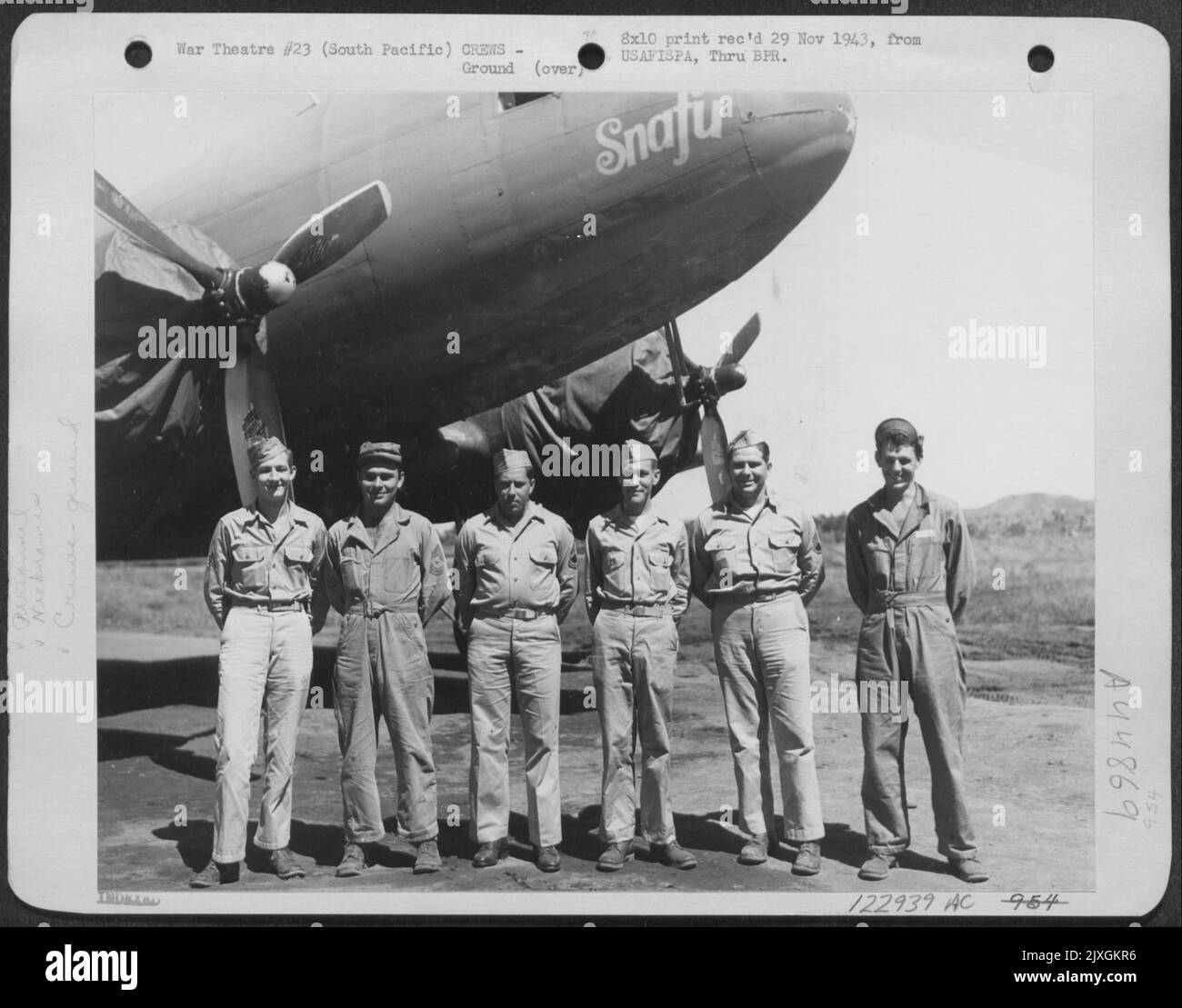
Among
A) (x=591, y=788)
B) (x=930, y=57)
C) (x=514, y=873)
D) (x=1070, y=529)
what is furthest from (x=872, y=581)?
(x=930, y=57)

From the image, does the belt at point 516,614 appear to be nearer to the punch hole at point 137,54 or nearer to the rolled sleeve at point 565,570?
the rolled sleeve at point 565,570

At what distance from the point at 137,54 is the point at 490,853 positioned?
174 inches

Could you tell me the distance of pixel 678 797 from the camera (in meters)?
5.27

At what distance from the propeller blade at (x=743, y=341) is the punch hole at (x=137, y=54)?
11.0ft

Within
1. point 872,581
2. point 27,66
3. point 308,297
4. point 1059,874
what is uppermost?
point 27,66

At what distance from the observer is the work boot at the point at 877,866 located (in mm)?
5070

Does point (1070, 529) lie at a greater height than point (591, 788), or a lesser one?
greater

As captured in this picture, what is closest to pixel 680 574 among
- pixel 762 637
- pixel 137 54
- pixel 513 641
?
pixel 762 637

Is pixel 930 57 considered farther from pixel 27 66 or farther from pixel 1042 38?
pixel 27 66

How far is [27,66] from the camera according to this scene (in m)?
5.28

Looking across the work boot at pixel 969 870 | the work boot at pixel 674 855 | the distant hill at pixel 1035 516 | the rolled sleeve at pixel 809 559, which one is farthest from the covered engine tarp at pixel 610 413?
the work boot at pixel 969 870

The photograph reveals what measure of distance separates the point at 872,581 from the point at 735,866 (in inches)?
61.4

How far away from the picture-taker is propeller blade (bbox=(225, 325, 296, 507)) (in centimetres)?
534

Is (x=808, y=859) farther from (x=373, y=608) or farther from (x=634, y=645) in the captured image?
(x=373, y=608)
